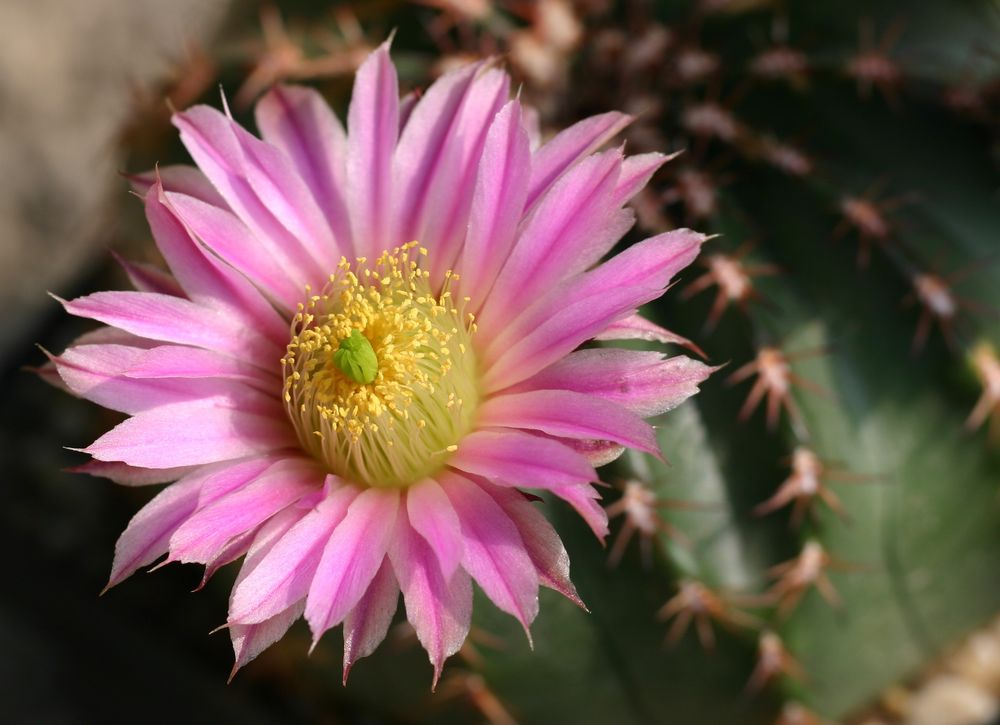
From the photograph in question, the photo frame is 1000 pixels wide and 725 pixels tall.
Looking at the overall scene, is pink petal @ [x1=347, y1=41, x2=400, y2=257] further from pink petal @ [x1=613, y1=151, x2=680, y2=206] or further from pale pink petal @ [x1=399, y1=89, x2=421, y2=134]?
pink petal @ [x1=613, y1=151, x2=680, y2=206]

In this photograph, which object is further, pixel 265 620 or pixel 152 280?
pixel 152 280

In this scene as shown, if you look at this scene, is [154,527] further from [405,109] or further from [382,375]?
[405,109]

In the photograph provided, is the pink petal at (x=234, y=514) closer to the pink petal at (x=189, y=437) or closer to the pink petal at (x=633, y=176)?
the pink petal at (x=189, y=437)

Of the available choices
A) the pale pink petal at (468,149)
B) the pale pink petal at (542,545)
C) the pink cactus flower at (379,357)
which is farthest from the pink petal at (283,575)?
the pale pink petal at (468,149)

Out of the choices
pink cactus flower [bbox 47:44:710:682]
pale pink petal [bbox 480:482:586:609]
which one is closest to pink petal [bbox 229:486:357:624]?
pink cactus flower [bbox 47:44:710:682]

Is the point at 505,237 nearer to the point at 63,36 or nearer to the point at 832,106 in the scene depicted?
the point at 832,106

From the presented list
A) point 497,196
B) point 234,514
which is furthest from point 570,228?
point 234,514
